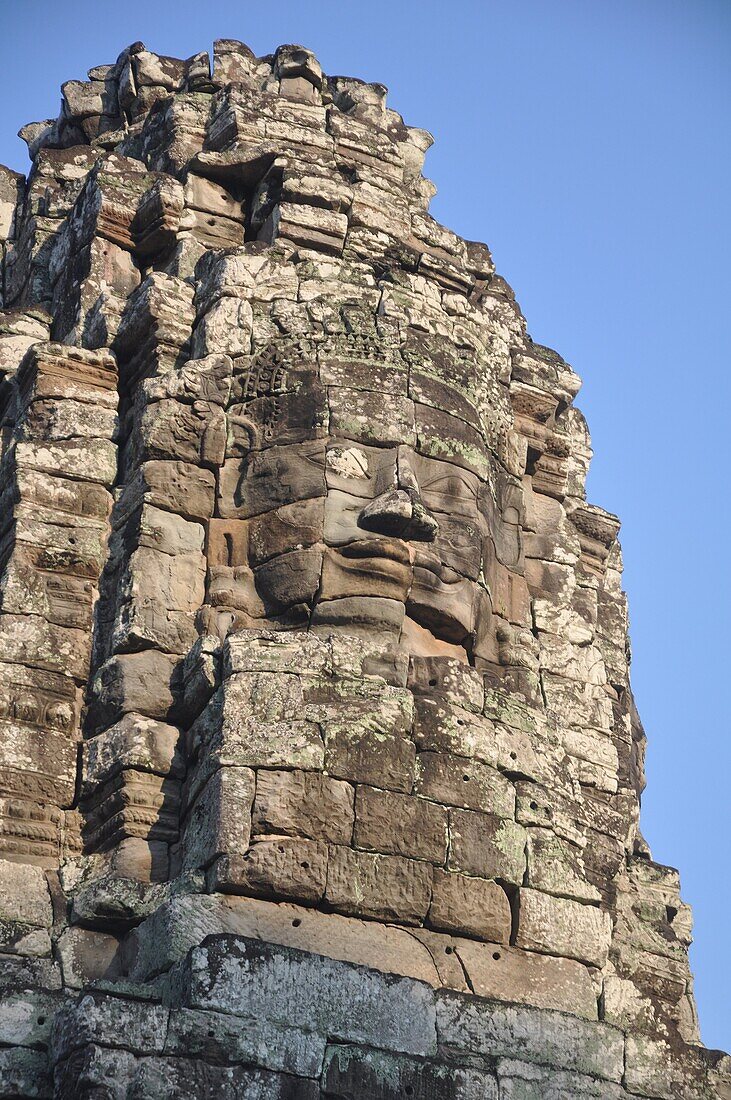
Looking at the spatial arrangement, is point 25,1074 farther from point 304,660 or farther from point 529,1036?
point 304,660

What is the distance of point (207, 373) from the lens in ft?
45.6

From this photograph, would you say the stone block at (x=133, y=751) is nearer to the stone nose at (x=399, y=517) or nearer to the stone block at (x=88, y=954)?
the stone block at (x=88, y=954)

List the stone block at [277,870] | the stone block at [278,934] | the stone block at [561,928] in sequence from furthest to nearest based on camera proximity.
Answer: the stone block at [561,928] → the stone block at [277,870] → the stone block at [278,934]

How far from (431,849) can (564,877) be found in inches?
42.9

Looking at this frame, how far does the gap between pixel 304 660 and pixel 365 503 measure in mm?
1503

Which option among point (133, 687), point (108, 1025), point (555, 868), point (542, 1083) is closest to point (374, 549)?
point (133, 687)

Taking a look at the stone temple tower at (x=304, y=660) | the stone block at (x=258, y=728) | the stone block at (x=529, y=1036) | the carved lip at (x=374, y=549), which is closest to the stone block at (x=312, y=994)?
the stone temple tower at (x=304, y=660)

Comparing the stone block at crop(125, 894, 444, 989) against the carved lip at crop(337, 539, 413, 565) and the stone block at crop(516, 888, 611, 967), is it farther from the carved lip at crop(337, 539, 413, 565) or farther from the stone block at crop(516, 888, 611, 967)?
the carved lip at crop(337, 539, 413, 565)

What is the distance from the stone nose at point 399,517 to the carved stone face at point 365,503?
10mm

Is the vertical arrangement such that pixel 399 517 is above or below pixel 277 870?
above

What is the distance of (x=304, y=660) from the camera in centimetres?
1214

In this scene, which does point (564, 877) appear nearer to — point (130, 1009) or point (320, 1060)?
point (320, 1060)

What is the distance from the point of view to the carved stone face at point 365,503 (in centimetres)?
1288

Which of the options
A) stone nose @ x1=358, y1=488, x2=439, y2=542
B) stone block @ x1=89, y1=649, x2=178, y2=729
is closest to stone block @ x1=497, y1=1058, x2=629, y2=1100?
stone block @ x1=89, y1=649, x2=178, y2=729
